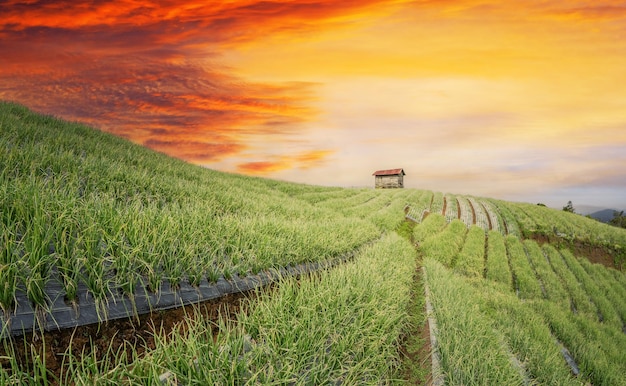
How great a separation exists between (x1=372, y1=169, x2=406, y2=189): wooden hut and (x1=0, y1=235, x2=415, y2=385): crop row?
149 ft

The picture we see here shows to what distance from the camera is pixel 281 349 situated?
2.92 meters

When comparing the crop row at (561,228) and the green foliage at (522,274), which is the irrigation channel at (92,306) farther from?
the crop row at (561,228)

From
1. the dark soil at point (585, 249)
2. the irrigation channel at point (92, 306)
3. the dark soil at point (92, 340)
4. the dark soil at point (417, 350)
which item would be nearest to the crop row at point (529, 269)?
the dark soil at point (585, 249)

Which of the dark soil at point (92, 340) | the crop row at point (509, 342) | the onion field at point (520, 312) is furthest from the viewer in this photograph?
the onion field at point (520, 312)

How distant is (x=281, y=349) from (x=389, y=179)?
4874 centimetres

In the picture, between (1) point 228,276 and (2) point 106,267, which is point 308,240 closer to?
(1) point 228,276

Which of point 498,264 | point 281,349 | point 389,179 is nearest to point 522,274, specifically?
point 498,264

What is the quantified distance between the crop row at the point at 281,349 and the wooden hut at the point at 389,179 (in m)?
45.3

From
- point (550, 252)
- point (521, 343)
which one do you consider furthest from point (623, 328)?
point (521, 343)

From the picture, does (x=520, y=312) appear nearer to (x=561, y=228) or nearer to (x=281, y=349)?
(x=281, y=349)

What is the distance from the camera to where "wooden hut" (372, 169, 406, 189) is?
4909 centimetres

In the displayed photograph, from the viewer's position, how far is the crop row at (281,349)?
2.41 metres

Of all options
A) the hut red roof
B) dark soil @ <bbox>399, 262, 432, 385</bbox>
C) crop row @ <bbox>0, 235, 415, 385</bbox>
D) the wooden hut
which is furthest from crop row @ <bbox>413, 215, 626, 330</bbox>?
the hut red roof

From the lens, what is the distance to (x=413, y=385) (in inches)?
161
